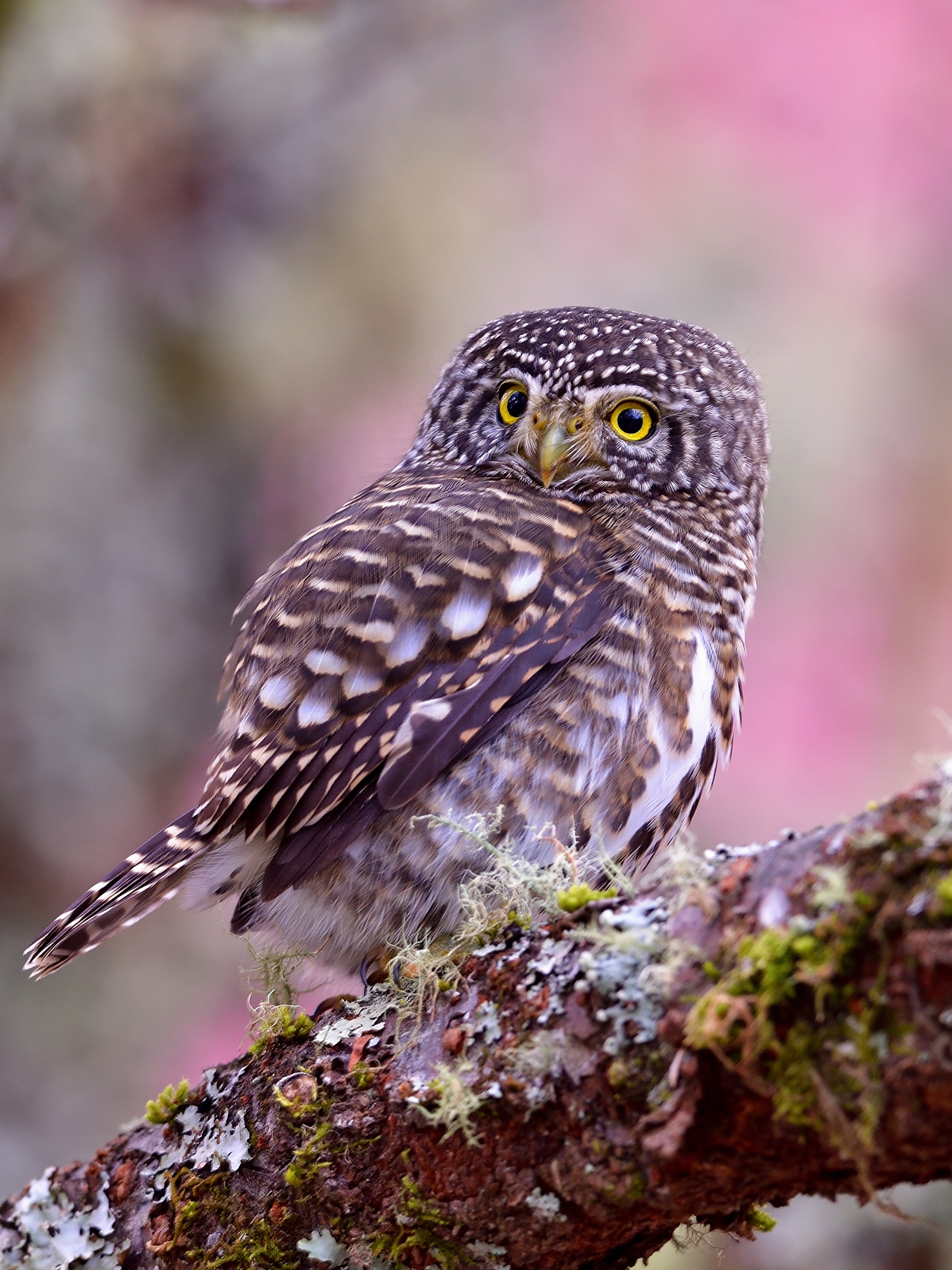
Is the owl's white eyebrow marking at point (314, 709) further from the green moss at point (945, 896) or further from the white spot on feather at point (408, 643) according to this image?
the green moss at point (945, 896)

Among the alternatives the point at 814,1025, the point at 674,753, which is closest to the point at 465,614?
the point at 674,753

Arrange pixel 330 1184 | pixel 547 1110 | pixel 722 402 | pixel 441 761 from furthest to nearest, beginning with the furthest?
pixel 722 402
pixel 441 761
pixel 330 1184
pixel 547 1110

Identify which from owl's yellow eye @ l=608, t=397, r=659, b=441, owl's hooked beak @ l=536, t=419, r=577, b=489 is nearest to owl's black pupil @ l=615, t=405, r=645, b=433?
owl's yellow eye @ l=608, t=397, r=659, b=441

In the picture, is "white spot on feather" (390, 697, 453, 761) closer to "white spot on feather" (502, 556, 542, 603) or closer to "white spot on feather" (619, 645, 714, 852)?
"white spot on feather" (502, 556, 542, 603)

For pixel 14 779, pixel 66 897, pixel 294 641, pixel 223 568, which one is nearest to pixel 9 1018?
pixel 66 897

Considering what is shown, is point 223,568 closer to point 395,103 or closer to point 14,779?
point 14,779

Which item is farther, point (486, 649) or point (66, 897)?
point (66, 897)

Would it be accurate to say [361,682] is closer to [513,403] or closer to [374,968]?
[374,968]
